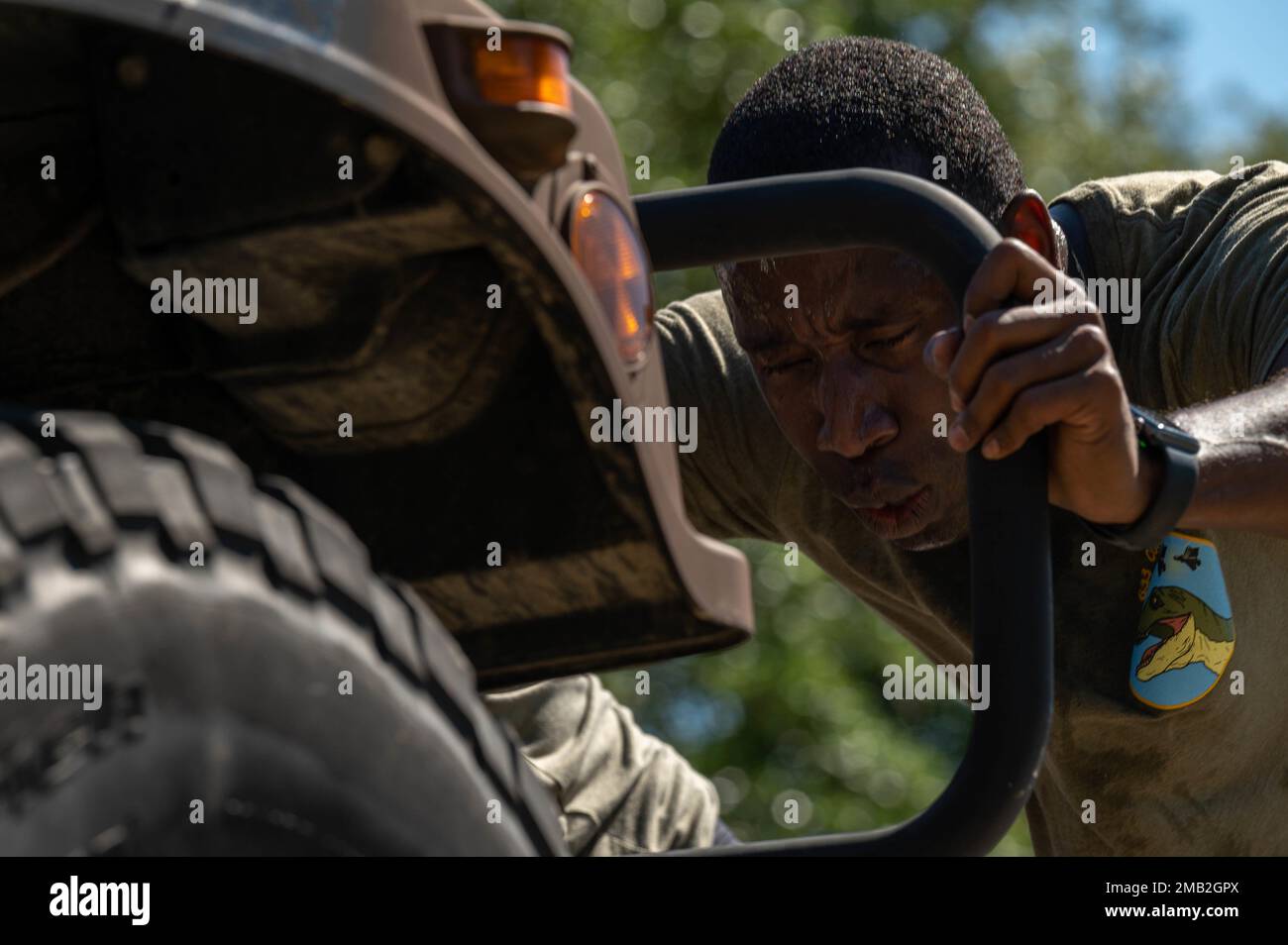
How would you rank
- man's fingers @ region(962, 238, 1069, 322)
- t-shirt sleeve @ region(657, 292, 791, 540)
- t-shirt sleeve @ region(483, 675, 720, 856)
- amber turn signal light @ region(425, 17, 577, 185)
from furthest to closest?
1. t-shirt sleeve @ region(657, 292, 791, 540)
2. t-shirt sleeve @ region(483, 675, 720, 856)
3. man's fingers @ region(962, 238, 1069, 322)
4. amber turn signal light @ region(425, 17, 577, 185)

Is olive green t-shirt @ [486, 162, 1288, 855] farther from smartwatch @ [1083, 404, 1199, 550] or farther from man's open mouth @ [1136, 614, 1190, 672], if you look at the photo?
smartwatch @ [1083, 404, 1199, 550]

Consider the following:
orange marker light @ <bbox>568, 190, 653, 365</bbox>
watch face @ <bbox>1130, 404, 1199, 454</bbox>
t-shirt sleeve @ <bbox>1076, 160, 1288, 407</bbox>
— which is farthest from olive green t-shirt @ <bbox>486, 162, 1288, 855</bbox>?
orange marker light @ <bbox>568, 190, 653, 365</bbox>

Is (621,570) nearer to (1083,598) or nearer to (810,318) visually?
(810,318)

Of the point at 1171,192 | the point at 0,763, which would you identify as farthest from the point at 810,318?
the point at 0,763

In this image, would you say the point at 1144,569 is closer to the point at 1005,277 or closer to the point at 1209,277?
the point at 1209,277

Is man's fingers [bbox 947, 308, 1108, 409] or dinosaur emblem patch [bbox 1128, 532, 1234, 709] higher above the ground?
man's fingers [bbox 947, 308, 1108, 409]

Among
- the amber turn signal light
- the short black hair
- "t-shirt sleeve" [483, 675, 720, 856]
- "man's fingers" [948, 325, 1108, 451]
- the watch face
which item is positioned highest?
the short black hair

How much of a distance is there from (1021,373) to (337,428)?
68 cm

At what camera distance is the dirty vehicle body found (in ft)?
4.31

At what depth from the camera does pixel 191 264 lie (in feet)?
5.15

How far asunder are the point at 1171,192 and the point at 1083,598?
2.28 feet

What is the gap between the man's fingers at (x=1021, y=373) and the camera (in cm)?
193

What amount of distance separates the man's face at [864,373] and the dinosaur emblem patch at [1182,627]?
1.09 feet

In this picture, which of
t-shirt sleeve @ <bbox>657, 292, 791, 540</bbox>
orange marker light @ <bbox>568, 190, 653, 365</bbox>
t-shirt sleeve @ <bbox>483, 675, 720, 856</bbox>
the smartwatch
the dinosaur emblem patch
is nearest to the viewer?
orange marker light @ <bbox>568, 190, 653, 365</bbox>
